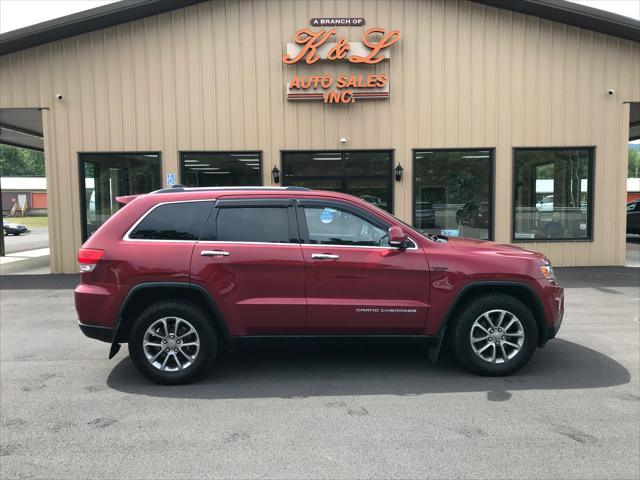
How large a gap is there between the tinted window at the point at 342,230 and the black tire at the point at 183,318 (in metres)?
1.28

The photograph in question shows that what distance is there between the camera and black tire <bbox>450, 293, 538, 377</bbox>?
4730 mm

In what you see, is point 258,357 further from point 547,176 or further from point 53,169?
point 547,176

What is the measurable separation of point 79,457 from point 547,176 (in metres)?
11.4

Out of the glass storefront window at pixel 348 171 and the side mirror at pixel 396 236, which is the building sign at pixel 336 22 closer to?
the glass storefront window at pixel 348 171

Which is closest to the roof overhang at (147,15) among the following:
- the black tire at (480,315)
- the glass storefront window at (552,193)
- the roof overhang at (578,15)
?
the roof overhang at (578,15)

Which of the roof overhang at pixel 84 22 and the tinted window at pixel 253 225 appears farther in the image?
the roof overhang at pixel 84 22

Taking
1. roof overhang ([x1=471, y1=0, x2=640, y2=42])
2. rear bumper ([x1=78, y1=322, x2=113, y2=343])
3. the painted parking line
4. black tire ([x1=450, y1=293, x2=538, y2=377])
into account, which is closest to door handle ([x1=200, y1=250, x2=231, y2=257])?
rear bumper ([x1=78, y1=322, x2=113, y2=343])

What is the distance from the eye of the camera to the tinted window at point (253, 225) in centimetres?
473

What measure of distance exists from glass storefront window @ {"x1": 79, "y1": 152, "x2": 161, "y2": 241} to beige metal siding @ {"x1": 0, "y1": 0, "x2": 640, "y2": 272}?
0.75 ft

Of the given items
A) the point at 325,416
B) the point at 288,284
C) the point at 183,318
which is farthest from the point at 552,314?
the point at 183,318

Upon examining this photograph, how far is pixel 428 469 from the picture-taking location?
315cm

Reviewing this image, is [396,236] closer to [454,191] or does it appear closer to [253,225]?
[253,225]

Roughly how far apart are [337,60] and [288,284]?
8.05 metres

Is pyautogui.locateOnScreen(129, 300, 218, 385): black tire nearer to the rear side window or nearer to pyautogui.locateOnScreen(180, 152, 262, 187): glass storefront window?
the rear side window
